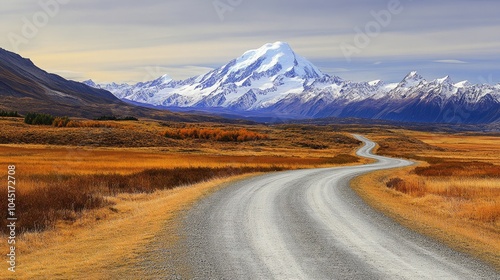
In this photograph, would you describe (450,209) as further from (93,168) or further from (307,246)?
(93,168)

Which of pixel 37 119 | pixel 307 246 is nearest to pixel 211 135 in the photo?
pixel 37 119

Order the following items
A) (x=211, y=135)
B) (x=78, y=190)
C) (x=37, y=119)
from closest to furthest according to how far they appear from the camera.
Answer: (x=78, y=190) < (x=37, y=119) < (x=211, y=135)

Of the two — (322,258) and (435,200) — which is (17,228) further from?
(435,200)

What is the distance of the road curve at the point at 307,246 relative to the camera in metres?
11.4

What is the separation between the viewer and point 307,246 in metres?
14.1

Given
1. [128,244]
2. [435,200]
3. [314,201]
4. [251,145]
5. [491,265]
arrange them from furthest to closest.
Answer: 1. [251,145]
2. [435,200]
3. [314,201]
4. [128,244]
5. [491,265]

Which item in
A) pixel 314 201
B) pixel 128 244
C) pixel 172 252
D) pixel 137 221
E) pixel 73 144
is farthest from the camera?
pixel 73 144

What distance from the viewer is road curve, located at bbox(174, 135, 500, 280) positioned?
1144 centimetres

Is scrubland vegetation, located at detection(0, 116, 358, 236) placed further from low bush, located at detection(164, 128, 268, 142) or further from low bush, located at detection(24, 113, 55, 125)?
low bush, located at detection(164, 128, 268, 142)

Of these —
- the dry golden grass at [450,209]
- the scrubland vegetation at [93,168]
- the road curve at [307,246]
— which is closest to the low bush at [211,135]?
the scrubland vegetation at [93,168]

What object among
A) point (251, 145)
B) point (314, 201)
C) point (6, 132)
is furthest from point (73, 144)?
point (314, 201)

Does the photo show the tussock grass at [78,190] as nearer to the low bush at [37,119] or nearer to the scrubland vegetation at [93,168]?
the scrubland vegetation at [93,168]

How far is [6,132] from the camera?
8888 centimetres

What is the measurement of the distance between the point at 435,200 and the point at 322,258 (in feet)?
52.7
